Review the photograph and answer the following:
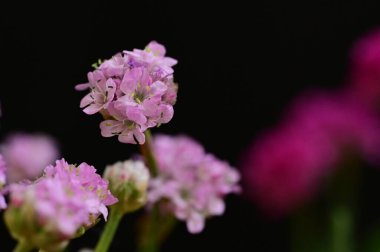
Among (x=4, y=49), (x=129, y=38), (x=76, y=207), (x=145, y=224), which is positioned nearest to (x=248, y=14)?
(x=129, y=38)

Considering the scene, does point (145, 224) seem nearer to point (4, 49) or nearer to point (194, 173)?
point (194, 173)

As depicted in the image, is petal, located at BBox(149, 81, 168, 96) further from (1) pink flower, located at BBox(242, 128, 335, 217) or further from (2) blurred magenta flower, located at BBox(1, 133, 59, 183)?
(1) pink flower, located at BBox(242, 128, 335, 217)

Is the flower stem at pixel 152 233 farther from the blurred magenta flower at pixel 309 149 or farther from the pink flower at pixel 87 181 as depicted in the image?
the blurred magenta flower at pixel 309 149

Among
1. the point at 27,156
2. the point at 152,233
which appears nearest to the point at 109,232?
the point at 152,233

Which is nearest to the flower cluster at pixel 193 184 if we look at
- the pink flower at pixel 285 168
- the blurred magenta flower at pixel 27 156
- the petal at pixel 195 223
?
the petal at pixel 195 223

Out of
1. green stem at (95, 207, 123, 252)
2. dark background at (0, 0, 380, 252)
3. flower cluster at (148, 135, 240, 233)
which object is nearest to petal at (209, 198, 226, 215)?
flower cluster at (148, 135, 240, 233)

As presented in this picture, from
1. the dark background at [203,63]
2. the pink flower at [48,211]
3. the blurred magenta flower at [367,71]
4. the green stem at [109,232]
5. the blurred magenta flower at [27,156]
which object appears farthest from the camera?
the dark background at [203,63]

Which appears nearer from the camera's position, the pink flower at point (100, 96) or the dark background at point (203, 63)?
the pink flower at point (100, 96)
